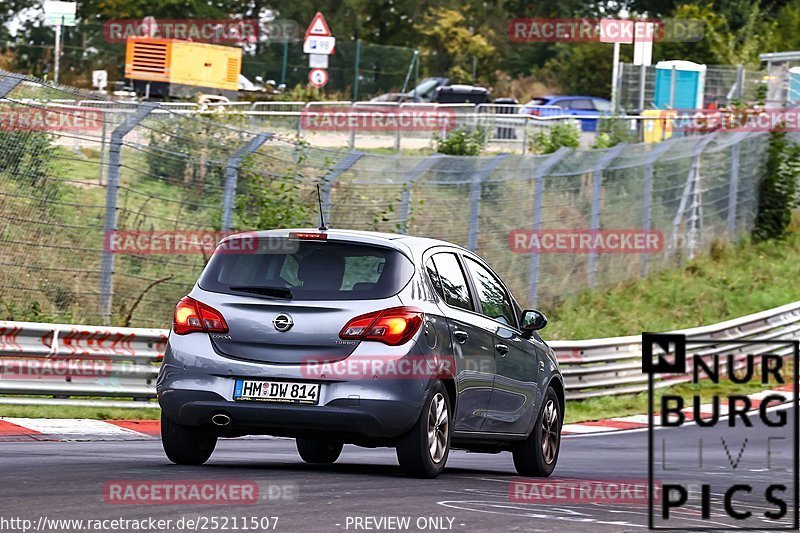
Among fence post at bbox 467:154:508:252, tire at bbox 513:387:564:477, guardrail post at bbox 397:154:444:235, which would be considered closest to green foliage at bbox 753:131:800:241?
fence post at bbox 467:154:508:252

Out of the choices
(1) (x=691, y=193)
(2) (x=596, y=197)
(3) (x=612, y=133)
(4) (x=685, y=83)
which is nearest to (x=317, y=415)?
(2) (x=596, y=197)

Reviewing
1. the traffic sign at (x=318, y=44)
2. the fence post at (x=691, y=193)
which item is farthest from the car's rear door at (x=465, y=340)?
the traffic sign at (x=318, y=44)

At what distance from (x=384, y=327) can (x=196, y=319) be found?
45.8 inches

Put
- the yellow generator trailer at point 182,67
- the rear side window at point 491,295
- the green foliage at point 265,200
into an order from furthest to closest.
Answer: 1. the yellow generator trailer at point 182,67
2. the green foliage at point 265,200
3. the rear side window at point 491,295

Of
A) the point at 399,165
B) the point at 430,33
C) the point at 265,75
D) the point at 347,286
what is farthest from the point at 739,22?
the point at 347,286

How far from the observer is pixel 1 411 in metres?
13.3

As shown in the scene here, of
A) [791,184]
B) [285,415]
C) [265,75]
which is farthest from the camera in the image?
[265,75]

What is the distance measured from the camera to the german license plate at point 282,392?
9.11m

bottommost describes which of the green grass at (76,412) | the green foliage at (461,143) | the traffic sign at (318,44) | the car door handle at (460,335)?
the green grass at (76,412)

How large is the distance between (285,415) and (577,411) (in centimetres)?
1084

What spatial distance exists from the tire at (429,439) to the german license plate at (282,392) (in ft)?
2.06

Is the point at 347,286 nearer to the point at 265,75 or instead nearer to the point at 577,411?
the point at 577,411

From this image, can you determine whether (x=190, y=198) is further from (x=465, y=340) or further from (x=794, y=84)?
(x=794, y=84)

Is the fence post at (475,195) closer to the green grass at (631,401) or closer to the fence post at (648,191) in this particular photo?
the green grass at (631,401)
